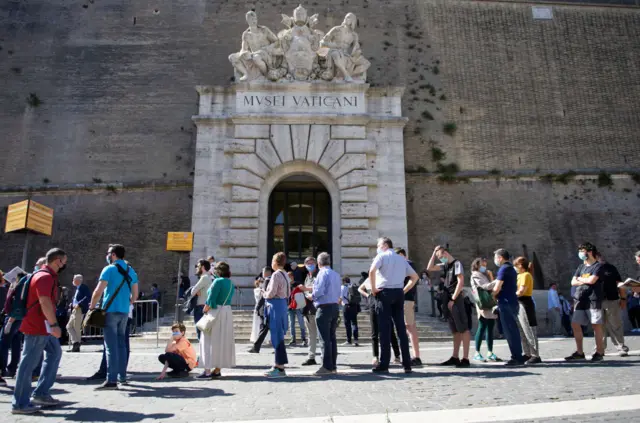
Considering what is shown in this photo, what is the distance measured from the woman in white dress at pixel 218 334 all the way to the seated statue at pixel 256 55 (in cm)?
972

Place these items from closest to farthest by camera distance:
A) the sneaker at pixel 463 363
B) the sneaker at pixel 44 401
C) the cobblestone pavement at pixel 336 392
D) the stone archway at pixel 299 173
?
1. the cobblestone pavement at pixel 336 392
2. the sneaker at pixel 44 401
3. the sneaker at pixel 463 363
4. the stone archway at pixel 299 173

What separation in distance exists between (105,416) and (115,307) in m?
1.73

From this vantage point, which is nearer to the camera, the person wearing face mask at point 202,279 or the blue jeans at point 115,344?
the blue jeans at point 115,344

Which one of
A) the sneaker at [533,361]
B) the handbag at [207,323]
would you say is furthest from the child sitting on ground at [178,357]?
the sneaker at [533,361]

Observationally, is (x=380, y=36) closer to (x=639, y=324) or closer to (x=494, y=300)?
(x=639, y=324)

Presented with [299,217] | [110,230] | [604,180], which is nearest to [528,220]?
[604,180]

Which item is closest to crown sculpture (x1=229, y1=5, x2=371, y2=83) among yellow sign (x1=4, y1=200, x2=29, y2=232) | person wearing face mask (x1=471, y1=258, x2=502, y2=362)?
yellow sign (x1=4, y1=200, x2=29, y2=232)

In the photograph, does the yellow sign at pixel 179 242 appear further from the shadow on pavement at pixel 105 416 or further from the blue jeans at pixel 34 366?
A: the shadow on pavement at pixel 105 416

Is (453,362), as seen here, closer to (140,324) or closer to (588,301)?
(588,301)

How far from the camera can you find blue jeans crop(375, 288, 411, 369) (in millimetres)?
6293

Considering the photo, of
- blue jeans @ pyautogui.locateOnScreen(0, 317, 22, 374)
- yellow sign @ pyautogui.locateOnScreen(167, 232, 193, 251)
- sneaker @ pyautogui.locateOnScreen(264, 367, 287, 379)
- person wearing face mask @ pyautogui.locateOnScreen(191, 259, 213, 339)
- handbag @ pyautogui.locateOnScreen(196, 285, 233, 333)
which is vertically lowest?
sneaker @ pyautogui.locateOnScreen(264, 367, 287, 379)

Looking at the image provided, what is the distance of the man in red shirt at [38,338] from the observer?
455cm

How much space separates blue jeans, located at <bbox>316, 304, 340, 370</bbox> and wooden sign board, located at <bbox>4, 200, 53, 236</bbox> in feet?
25.6

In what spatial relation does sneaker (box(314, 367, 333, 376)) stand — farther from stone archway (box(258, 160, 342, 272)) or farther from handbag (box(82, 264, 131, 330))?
stone archway (box(258, 160, 342, 272))
